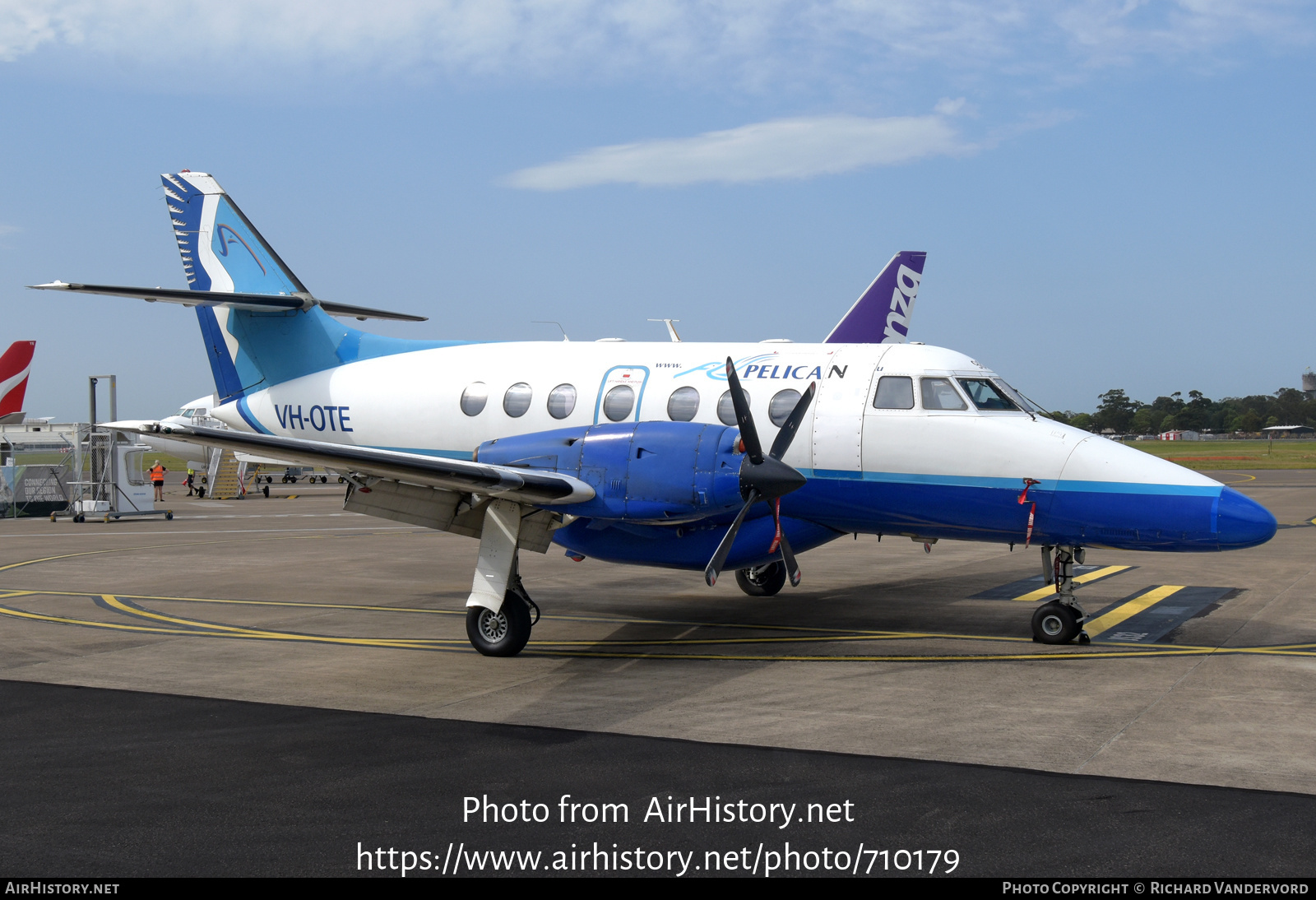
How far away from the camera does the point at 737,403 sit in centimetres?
1114

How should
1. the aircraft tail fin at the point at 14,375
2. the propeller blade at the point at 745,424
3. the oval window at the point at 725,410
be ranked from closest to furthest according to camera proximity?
1. the propeller blade at the point at 745,424
2. the oval window at the point at 725,410
3. the aircraft tail fin at the point at 14,375

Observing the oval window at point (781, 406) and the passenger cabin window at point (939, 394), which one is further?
the oval window at point (781, 406)

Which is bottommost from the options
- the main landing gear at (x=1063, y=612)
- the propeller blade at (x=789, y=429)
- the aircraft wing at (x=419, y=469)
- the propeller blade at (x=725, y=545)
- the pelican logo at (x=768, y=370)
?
the main landing gear at (x=1063, y=612)

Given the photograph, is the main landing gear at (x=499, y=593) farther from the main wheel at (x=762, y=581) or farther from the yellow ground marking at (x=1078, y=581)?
the yellow ground marking at (x=1078, y=581)

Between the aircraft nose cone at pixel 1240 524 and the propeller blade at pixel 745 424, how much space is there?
4785 mm

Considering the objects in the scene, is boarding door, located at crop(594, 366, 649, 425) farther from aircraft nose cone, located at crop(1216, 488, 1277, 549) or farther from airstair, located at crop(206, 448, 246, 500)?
airstair, located at crop(206, 448, 246, 500)

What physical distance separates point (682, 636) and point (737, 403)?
141 inches

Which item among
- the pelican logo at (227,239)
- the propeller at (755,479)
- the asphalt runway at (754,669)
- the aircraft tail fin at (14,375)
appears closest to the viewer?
the asphalt runway at (754,669)

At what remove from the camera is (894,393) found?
40.7 ft

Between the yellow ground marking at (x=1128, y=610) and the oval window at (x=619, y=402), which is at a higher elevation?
the oval window at (x=619, y=402)

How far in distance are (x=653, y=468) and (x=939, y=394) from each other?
141 inches

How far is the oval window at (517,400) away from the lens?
553 inches

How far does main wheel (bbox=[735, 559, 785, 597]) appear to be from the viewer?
642 inches

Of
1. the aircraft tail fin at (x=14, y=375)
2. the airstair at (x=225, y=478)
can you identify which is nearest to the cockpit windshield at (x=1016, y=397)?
the airstair at (x=225, y=478)
